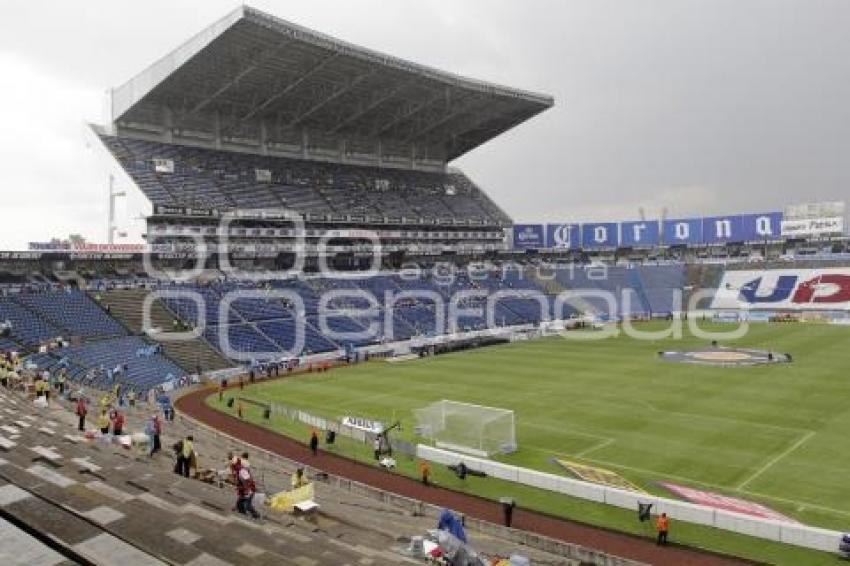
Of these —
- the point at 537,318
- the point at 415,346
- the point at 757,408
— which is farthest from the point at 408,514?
the point at 537,318

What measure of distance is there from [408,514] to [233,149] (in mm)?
70978

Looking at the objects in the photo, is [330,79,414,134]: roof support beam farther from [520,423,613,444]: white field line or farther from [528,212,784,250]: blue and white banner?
[520,423,613,444]: white field line

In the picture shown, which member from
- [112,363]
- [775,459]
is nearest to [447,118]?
[112,363]

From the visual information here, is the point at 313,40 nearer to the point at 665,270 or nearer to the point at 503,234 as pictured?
the point at 503,234

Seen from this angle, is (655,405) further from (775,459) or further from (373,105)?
(373,105)

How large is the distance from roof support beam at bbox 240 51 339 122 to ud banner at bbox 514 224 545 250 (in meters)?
49.6

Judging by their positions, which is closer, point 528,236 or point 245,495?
point 245,495

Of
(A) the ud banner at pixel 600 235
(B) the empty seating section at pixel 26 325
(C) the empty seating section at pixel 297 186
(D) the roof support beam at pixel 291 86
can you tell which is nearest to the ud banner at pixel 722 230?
(A) the ud banner at pixel 600 235

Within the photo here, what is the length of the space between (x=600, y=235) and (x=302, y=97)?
5595 cm

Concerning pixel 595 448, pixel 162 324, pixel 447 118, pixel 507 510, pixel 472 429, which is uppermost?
pixel 447 118

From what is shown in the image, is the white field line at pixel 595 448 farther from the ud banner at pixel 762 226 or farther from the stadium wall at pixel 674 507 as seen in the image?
the ud banner at pixel 762 226

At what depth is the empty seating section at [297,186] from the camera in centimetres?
7456

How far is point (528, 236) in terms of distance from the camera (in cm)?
11569

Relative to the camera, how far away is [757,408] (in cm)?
3716
